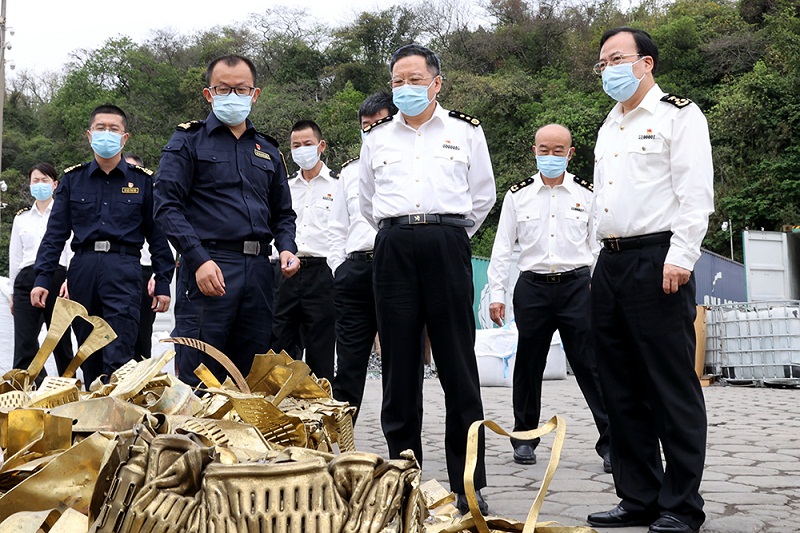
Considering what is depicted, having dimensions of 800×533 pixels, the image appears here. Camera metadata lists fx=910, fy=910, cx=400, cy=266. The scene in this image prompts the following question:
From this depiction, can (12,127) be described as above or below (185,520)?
above

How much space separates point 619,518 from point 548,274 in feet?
7.50

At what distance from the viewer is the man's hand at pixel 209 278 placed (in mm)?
4152

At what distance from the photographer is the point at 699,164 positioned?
11.8 ft

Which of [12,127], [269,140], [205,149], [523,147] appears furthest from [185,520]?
[12,127]

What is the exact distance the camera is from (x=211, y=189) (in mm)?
4480

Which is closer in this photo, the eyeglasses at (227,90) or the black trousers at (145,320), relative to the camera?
the eyeglasses at (227,90)

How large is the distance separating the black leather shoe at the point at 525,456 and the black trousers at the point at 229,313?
1686 millimetres

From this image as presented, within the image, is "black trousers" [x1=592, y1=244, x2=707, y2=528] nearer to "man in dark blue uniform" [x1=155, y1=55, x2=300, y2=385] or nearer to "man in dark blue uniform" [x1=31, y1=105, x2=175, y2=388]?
"man in dark blue uniform" [x1=155, y1=55, x2=300, y2=385]

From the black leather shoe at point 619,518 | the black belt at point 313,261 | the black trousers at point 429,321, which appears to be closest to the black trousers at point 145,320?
the black belt at point 313,261

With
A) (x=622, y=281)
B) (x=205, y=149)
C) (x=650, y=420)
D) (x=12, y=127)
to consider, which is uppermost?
(x=12, y=127)

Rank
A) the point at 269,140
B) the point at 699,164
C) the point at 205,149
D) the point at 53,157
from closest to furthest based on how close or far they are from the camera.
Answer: the point at 699,164
the point at 205,149
the point at 269,140
the point at 53,157

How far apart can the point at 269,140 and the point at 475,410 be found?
6.26 ft

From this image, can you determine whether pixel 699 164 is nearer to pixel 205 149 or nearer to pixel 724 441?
pixel 205 149

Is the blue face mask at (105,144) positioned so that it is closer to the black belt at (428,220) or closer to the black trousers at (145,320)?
the black belt at (428,220)
